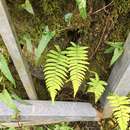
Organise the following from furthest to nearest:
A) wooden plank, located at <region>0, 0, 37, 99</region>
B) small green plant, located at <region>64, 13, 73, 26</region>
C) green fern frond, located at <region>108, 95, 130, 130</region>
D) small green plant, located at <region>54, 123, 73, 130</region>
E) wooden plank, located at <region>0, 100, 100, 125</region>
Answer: small green plant, located at <region>54, 123, 73, 130</region>
wooden plank, located at <region>0, 100, 100, 125</region>
green fern frond, located at <region>108, 95, 130, 130</region>
small green plant, located at <region>64, 13, 73, 26</region>
wooden plank, located at <region>0, 0, 37, 99</region>

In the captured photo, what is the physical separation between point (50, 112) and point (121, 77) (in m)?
0.63

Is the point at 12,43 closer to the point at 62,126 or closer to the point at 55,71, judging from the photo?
the point at 55,71

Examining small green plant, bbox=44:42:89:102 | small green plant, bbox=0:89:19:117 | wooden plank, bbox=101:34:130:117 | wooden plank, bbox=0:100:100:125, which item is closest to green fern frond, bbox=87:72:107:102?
wooden plank, bbox=101:34:130:117

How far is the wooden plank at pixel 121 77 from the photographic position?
5.75 feet

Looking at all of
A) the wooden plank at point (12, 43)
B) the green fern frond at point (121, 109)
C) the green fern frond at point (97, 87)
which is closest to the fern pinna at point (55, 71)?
the wooden plank at point (12, 43)

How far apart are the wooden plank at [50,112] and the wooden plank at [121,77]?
0.17 metres

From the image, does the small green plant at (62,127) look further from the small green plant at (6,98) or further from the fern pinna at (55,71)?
the fern pinna at (55,71)

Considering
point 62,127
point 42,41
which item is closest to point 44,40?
point 42,41

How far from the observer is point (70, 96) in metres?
2.46

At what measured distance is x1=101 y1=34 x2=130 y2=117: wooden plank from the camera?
175 cm

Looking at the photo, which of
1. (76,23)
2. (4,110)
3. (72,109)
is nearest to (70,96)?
(72,109)

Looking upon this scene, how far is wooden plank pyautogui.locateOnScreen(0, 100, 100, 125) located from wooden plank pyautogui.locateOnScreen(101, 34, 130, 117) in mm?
168

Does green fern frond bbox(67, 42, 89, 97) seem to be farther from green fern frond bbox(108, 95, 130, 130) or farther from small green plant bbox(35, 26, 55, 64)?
green fern frond bbox(108, 95, 130, 130)

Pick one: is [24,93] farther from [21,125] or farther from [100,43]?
[100,43]
